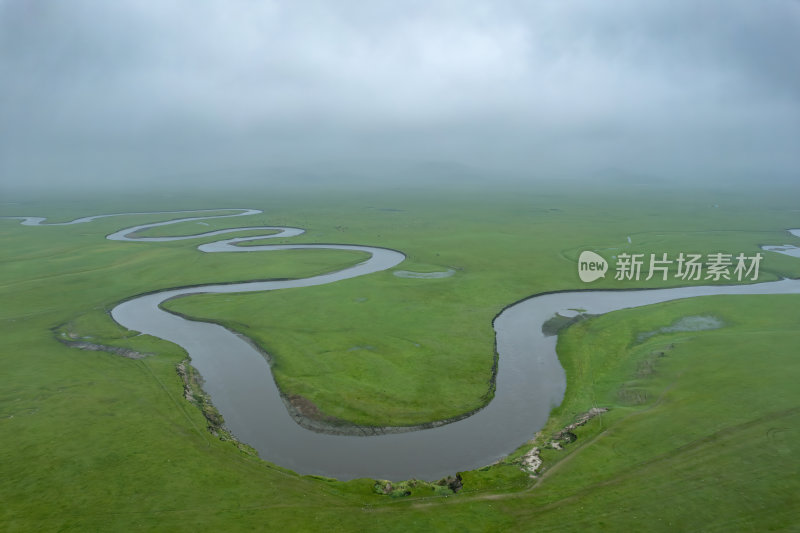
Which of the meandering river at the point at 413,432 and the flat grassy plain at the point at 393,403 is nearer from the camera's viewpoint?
the flat grassy plain at the point at 393,403

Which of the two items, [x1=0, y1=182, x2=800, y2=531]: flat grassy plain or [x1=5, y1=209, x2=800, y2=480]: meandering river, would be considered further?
[x1=5, y1=209, x2=800, y2=480]: meandering river

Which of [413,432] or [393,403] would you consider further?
[393,403]

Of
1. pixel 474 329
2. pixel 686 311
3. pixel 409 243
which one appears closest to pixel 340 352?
pixel 474 329

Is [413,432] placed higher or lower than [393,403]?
lower
